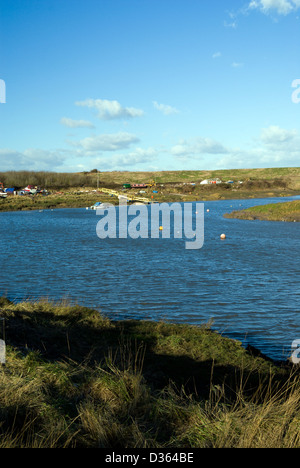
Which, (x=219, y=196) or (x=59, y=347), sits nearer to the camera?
(x=59, y=347)

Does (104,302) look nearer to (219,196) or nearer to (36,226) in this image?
(36,226)

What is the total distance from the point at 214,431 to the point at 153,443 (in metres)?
0.82

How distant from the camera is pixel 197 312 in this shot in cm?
1625

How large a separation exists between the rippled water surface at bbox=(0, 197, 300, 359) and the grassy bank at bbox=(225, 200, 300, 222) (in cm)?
1512

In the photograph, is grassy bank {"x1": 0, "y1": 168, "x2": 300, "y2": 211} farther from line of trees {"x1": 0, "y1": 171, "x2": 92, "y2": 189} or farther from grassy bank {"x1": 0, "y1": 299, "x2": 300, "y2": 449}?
grassy bank {"x1": 0, "y1": 299, "x2": 300, "y2": 449}

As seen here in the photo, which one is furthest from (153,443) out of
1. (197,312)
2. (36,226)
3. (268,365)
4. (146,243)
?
(36,226)

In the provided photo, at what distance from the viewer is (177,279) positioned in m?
22.0

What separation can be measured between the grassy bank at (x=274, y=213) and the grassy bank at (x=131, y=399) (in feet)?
152

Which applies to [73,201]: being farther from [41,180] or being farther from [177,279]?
[177,279]

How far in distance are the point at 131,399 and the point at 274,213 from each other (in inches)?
2092

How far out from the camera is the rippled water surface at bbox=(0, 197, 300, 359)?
15.5 m

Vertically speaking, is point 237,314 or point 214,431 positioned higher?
point 214,431
